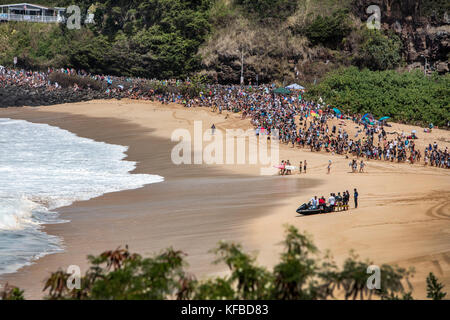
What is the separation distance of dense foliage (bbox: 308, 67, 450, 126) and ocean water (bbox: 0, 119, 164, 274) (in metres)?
21.7

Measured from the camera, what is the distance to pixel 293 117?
50.4 m

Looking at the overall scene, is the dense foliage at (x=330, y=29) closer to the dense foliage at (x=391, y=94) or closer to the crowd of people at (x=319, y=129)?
the dense foliage at (x=391, y=94)

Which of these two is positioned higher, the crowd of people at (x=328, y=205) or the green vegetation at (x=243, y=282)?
the green vegetation at (x=243, y=282)

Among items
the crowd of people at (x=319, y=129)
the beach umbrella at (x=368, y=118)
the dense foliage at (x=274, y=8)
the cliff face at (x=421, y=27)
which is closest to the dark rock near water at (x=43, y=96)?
the crowd of people at (x=319, y=129)

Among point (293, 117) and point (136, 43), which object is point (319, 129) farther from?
point (136, 43)

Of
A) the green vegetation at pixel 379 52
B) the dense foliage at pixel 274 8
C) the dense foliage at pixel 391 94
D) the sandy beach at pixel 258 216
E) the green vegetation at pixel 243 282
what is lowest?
the sandy beach at pixel 258 216

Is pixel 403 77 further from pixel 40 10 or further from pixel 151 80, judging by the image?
pixel 40 10

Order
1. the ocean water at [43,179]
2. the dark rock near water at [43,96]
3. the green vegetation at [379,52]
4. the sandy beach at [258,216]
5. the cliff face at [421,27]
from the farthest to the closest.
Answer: the dark rock near water at [43,96] < the green vegetation at [379,52] < the cliff face at [421,27] < the ocean water at [43,179] < the sandy beach at [258,216]

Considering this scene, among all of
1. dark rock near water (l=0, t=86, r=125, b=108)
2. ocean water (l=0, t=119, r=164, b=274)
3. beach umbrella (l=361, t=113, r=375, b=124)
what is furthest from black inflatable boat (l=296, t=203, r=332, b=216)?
dark rock near water (l=0, t=86, r=125, b=108)

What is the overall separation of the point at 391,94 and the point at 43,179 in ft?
110

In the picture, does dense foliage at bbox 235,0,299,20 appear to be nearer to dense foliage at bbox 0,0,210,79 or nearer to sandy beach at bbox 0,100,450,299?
dense foliage at bbox 0,0,210,79

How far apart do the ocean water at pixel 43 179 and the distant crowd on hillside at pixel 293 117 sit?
1298cm

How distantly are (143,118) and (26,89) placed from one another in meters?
20.2

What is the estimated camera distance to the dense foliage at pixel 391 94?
5300cm
